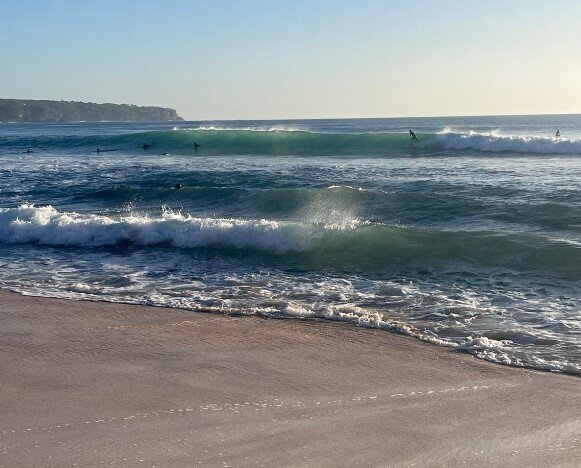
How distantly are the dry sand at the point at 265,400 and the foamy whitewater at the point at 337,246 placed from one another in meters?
0.66

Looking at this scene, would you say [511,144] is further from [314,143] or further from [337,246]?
[337,246]

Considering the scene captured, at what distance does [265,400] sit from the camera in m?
5.24

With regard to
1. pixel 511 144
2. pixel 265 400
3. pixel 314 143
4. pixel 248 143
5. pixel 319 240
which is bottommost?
pixel 265 400

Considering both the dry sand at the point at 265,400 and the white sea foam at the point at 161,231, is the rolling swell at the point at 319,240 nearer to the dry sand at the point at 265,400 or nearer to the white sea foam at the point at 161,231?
the white sea foam at the point at 161,231

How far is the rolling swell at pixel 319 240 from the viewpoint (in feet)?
34.6

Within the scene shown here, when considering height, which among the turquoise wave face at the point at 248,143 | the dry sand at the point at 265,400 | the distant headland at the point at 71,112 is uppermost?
the distant headland at the point at 71,112

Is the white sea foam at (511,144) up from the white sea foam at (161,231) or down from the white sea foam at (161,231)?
up

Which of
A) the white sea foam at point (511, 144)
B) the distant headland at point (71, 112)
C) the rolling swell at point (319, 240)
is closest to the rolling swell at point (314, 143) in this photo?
the white sea foam at point (511, 144)

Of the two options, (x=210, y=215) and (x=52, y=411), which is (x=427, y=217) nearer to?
(x=210, y=215)

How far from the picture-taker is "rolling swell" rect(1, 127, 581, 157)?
32.6 m

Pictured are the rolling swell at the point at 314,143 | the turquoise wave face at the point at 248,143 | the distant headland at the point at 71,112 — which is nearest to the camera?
the rolling swell at the point at 314,143

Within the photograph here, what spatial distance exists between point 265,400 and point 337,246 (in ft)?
21.7

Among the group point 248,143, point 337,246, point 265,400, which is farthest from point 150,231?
point 248,143

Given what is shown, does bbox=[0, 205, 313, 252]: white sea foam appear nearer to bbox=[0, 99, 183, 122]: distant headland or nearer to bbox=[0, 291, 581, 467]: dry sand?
bbox=[0, 291, 581, 467]: dry sand
